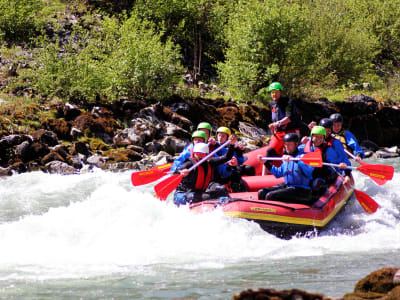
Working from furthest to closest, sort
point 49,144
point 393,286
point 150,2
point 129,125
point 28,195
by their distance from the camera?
1. point 150,2
2. point 129,125
3. point 49,144
4. point 28,195
5. point 393,286

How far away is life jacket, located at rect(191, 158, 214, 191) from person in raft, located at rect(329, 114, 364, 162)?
2.19 metres

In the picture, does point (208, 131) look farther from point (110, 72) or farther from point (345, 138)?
point (110, 72)

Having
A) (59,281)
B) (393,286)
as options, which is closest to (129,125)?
(59,281)

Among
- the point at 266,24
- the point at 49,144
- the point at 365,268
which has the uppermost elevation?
the point at 266,24

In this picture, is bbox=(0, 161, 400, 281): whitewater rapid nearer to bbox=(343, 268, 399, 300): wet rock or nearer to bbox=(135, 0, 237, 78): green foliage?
bbox=(343, 268, 399, 300): wet rock

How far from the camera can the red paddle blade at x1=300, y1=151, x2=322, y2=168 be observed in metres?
6.31

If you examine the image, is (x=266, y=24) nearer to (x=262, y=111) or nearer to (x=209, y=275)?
(x=262, y=111)

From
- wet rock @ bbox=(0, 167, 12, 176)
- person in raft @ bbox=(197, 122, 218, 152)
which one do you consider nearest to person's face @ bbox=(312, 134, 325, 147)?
person in raft @ bbox=(197, 122, 218, 152)

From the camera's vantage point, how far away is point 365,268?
4.51 m

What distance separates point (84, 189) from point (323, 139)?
524 centimetres

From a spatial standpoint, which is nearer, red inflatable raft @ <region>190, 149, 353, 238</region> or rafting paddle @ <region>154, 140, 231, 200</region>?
red inflatable raft @ <region>190, 149, 353, 238</region>

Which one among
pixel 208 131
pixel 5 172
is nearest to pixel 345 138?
pixel 208 131

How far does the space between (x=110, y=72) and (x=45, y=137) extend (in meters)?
4.13

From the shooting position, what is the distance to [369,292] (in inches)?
126
